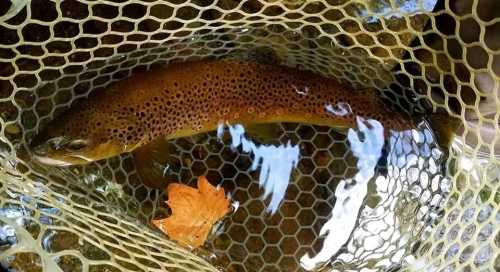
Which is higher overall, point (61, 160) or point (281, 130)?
point (61, 160)

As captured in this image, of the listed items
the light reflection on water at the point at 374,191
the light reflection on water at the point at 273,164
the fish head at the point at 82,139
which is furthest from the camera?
the light reflection on water at the point at 273,164

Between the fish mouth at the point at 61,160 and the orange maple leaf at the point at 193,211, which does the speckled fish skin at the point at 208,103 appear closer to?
the fish mouth at the point at 61,160

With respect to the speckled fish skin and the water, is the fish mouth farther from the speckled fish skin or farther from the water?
the water

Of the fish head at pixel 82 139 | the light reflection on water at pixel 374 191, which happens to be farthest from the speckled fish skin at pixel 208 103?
the light reflection on water at pixel 374 191

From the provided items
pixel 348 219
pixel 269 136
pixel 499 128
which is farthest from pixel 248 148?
pixel 499 128

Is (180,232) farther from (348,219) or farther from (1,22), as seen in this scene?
(1,22)

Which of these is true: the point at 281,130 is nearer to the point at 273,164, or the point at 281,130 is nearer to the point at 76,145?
the point at 273,164

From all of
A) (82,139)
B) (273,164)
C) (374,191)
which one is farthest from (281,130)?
(82,139)
